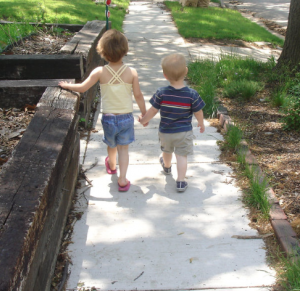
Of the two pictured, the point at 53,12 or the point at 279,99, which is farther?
the point at 53,12

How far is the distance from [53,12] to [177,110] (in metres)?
7.73

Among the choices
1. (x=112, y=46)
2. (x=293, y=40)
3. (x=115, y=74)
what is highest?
(x=112, y=46)

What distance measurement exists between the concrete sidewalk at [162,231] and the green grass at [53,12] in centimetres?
528

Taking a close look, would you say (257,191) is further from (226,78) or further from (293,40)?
(293,40)

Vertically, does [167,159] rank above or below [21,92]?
below

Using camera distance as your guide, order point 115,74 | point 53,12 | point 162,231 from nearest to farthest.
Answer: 1. point 162,231
2. point 115,74
3. point 53,12

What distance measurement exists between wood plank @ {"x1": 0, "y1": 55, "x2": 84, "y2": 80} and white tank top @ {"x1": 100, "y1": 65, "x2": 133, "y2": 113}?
3.14 ft

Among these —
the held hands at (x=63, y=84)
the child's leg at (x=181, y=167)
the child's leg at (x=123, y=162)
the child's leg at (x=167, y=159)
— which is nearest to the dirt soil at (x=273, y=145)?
the child's leg at (x=181, y=167)

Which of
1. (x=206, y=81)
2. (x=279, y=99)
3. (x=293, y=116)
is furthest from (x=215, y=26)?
(x=293, y=116)

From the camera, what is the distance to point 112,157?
3.87m

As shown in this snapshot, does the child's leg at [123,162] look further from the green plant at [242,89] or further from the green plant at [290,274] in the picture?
the green plant at [242,89]

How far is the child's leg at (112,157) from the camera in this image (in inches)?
150

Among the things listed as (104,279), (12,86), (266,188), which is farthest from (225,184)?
(12,86)

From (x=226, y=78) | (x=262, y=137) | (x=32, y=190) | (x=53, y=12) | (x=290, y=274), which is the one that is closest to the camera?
(x=32, y=190)
